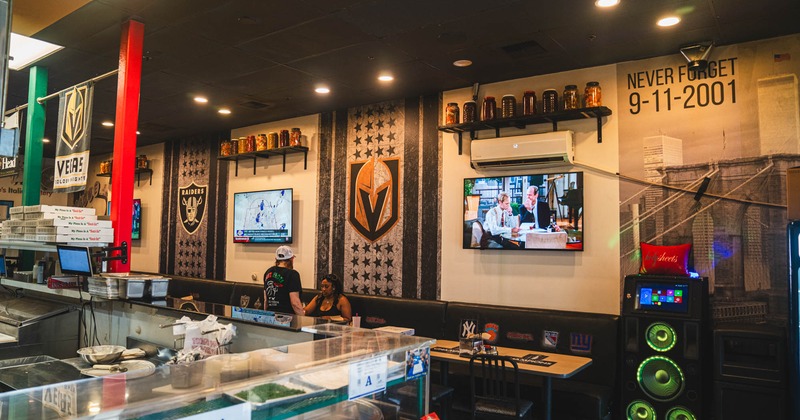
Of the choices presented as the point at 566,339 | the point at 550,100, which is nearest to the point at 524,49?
the point at 550,100

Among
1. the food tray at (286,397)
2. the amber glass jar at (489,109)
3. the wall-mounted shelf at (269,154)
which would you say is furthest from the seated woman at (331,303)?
the food tray at (286,397)

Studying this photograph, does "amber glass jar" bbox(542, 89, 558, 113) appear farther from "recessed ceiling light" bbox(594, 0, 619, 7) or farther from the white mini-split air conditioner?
"recessed ceiling light" bbox(594, 0, 619, 7)

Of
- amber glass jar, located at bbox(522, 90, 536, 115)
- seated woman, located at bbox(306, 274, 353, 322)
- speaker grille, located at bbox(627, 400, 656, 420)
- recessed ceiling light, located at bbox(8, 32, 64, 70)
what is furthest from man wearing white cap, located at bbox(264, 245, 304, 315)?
speaker grille, located at bbox(627, 400, 656, 420)

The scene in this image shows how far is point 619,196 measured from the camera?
4797 mm

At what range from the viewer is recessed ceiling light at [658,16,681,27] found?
3811 mm

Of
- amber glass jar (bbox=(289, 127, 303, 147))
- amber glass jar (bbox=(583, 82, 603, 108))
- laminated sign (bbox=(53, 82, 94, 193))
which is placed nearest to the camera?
laminated sign (bbox=(53, 82, 94, 193))

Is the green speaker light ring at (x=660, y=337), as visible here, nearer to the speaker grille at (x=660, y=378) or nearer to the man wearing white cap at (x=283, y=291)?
the speaker grille at (x=660, y=378)

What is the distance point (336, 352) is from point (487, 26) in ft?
10.1

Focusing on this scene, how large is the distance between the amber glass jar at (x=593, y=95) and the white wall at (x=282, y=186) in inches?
137

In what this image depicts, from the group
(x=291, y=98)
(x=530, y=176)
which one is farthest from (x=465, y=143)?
(x=291, y=98)

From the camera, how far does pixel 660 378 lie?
3.99 meters

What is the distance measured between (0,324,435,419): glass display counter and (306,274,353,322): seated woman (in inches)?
147

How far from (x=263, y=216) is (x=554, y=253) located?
4110mm

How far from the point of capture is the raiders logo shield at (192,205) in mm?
8359
